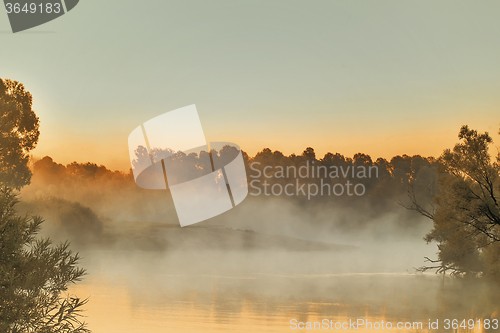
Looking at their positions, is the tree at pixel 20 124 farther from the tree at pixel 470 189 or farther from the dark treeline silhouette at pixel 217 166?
the dark treeline silhouette at pixel 217 166

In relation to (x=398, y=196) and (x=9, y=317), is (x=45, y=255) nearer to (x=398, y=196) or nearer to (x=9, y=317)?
(x=9, y=317)

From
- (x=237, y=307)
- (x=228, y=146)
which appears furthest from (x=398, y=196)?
(x=237, y=307)

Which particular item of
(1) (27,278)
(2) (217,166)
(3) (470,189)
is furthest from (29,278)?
(2) (217,166)

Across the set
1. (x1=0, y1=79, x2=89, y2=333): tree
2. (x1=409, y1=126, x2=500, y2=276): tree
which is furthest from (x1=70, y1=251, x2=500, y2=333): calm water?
(x1=0, y1=79, x2=89, y2=333): tree

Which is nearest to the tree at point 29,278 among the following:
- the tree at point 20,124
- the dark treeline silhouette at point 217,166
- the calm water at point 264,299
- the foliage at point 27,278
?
the foliage at point 27,278

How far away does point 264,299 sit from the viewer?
2073 cm

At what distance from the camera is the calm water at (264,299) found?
15820 mm

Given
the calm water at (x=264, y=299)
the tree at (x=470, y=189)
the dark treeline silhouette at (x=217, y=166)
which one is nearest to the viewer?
the calm water at (x=264, y=299)

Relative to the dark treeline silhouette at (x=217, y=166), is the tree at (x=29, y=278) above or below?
below

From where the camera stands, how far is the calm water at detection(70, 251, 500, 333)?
51.9 ft

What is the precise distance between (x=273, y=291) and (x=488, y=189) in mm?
12065

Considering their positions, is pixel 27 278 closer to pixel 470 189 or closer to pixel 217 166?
pixel 470 189

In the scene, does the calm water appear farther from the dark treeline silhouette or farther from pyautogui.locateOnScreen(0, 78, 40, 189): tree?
the dark treeline silhouette

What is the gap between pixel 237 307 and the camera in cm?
1852
